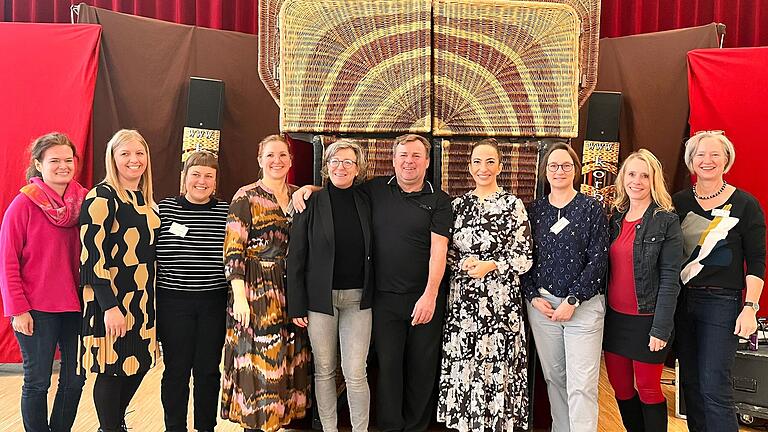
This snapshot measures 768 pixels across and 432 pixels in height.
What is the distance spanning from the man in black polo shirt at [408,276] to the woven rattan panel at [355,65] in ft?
1.00

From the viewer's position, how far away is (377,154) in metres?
3.10

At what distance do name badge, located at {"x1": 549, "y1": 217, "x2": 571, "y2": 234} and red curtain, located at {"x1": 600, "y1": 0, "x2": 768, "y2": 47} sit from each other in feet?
7.80

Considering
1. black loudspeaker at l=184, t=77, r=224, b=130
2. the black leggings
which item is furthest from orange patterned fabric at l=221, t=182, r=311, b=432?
black loudspeaker at l=184, t=77, r=224, b=130

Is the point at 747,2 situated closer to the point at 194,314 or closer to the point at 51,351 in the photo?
the point at 194,314

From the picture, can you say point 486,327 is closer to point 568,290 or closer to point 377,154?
point 568,290

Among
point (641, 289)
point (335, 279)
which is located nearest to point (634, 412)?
point (641, 289)

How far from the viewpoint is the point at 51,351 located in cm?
265

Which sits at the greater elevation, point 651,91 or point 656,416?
point 651,91

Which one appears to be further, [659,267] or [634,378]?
[634,378]

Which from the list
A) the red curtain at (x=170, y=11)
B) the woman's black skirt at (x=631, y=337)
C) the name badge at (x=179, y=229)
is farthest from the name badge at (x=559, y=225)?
the red curtain at (x=170, y=11)

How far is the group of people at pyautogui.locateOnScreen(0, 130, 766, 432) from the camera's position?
2.59 m

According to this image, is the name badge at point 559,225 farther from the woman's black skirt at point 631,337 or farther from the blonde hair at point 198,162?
the blonde hair at point 198,162

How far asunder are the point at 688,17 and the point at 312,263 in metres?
3.48

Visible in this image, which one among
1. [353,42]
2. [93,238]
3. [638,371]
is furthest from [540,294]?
[93,238]
